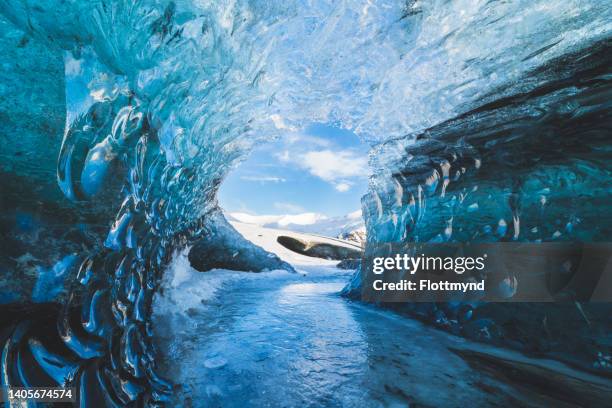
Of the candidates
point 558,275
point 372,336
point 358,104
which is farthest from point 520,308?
point 358,104

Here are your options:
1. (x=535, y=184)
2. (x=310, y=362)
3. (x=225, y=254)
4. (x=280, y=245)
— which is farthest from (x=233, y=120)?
(x=280, y=245)

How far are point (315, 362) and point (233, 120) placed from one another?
8.01ft

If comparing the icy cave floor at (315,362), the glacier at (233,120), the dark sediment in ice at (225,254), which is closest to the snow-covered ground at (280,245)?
the dark sediment in ice at (225,254)

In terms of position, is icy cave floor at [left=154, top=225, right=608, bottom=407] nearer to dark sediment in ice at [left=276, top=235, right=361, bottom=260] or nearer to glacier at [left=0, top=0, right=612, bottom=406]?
glacier at [left=0, top=0, right=612, bottom=406]

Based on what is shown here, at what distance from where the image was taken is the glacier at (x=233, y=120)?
3.09ft

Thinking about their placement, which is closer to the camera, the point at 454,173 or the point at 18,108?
the point at 18,108

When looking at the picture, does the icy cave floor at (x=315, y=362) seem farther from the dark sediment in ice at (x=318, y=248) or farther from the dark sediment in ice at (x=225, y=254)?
the dark sediment in ice at (x=318, y=248)

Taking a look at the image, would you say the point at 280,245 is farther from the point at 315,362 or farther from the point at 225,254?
the point at 315,362

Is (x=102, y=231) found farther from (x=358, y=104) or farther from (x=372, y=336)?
(x=358, y=104)

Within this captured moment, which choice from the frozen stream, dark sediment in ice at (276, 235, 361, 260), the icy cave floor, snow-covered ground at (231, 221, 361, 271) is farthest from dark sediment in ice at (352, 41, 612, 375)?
dark sediment in ice at (276, 235, 361, 260)

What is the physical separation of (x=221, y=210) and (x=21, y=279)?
19.8 feet

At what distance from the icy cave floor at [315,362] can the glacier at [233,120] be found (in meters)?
0.23

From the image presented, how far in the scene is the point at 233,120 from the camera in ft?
9.25

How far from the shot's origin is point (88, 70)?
107 cm
